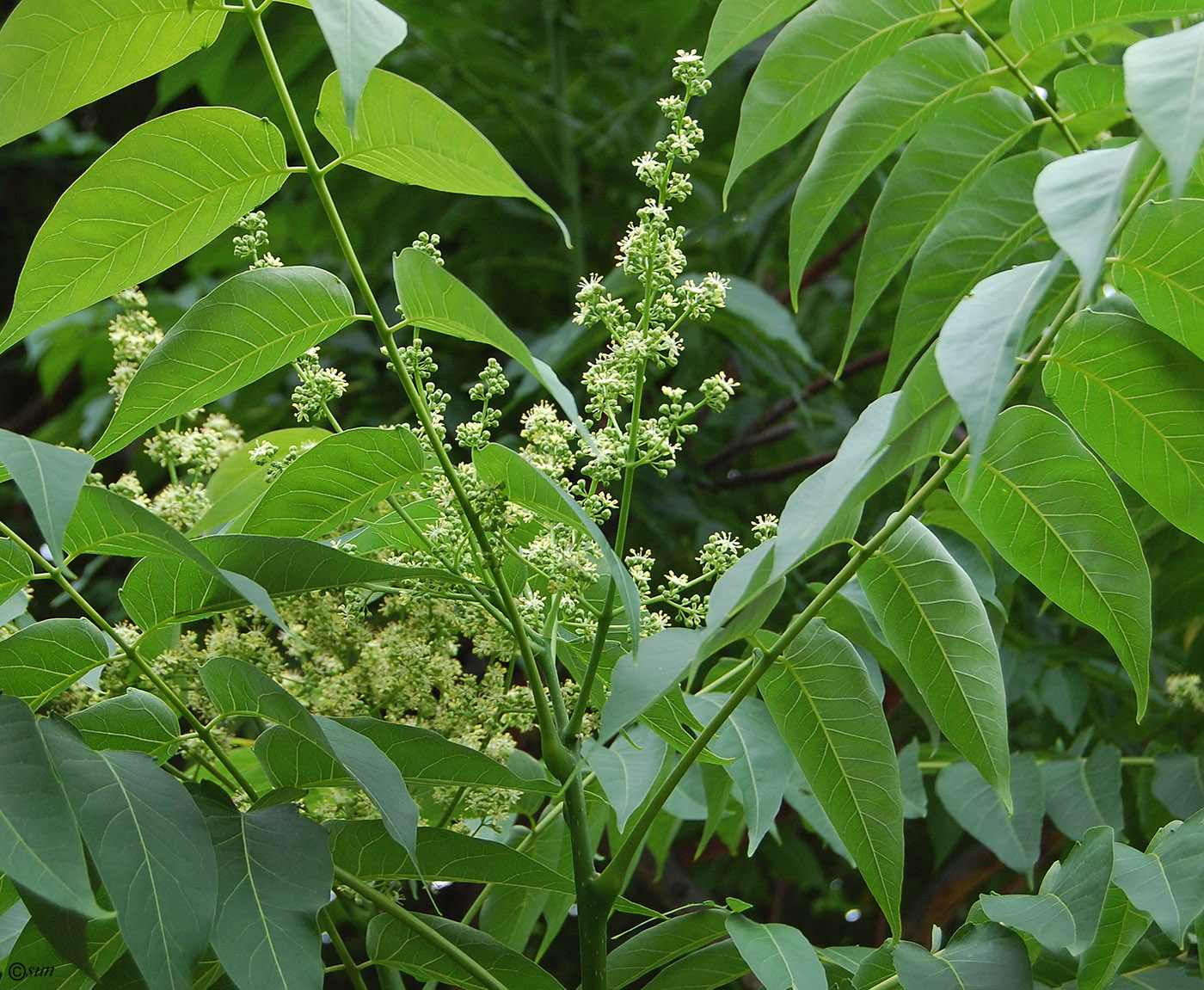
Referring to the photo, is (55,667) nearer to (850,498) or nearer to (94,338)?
(850,498)

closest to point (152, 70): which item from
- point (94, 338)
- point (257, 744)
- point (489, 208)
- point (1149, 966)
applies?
point (257, 744)

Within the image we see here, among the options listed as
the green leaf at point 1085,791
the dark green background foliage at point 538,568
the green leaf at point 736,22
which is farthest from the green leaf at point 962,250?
the green leaf at point 1085,791

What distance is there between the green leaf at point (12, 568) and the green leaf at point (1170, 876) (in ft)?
2.71

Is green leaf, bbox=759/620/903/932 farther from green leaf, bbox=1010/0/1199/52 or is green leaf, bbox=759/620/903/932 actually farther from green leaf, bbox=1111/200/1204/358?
green leaf, bbox=1010/0/1199/52

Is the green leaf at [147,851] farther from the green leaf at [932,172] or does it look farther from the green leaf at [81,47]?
the green leaf at [932,172]

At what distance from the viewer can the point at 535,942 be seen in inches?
89.7

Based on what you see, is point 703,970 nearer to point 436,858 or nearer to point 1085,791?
point 436,858

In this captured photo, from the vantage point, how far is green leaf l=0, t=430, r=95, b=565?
1.91 ft

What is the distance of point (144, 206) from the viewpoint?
803 mm

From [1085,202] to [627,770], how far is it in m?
0.63

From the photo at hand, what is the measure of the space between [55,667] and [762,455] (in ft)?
7.37

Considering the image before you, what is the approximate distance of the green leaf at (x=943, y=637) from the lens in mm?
860

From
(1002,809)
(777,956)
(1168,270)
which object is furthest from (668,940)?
(1168,270)

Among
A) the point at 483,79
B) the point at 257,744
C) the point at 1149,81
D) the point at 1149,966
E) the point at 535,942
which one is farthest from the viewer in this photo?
the point at 483,79
